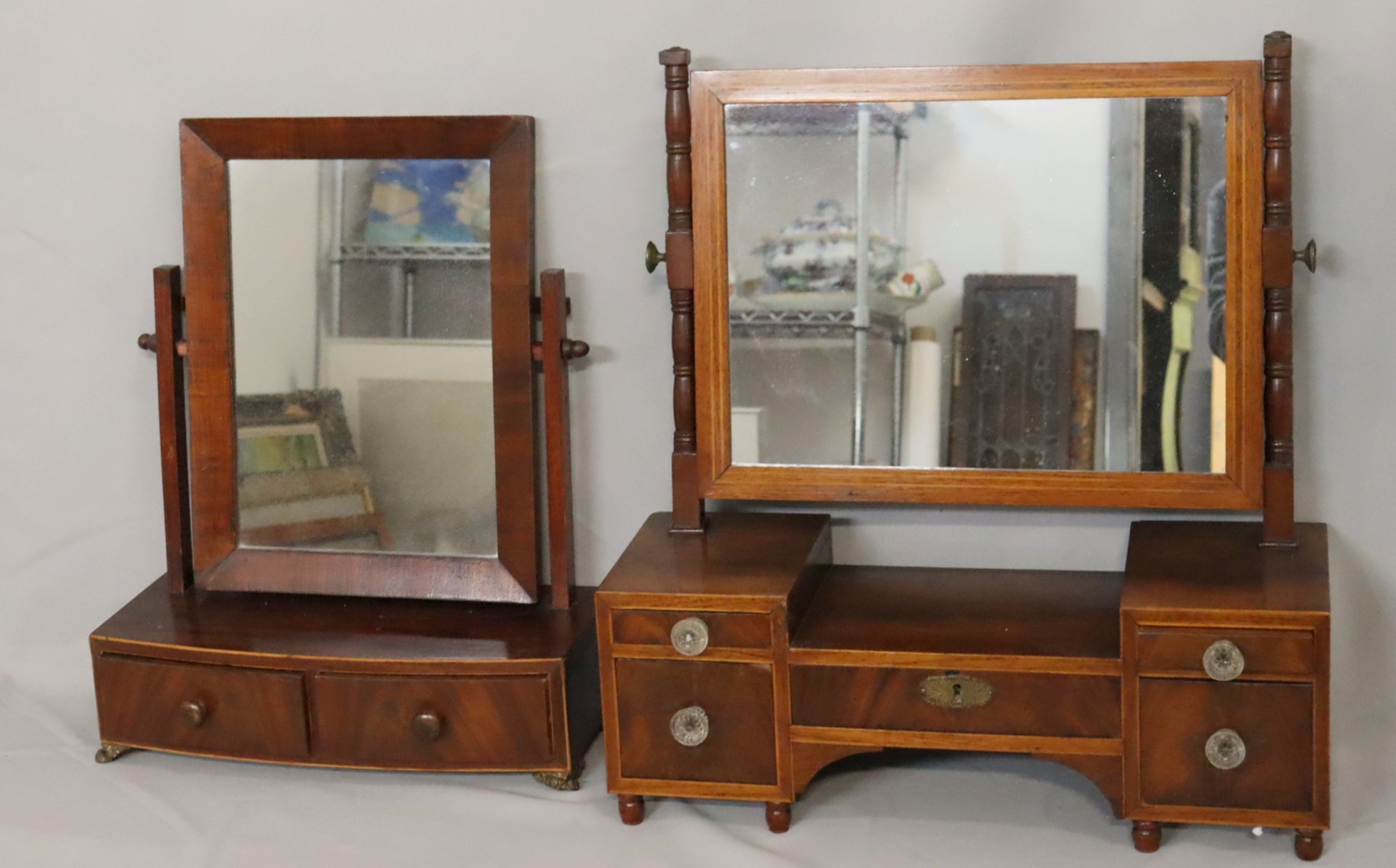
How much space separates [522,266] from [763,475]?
1.56ft

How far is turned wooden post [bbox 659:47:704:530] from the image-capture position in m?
2.21

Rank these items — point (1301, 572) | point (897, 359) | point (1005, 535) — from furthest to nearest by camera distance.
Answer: point (1005, 535) → point (897, 359) → point (1301, 572)

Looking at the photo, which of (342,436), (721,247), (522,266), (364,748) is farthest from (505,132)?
(364,748)

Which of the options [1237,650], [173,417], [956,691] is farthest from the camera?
[173,417]

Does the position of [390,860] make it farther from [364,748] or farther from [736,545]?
[736,545]

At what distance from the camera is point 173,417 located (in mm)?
2506

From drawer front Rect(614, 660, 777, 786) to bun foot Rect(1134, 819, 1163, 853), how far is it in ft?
1.54

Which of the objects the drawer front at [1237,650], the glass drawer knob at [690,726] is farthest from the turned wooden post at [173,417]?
the drawer front at [1237,650]

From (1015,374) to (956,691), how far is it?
18.2 inches

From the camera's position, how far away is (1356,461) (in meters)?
2.23

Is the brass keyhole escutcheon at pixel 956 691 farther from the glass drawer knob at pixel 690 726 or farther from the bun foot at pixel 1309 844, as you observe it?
the bun foot at pixel 1309 844

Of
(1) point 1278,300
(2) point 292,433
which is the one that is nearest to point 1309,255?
(1) point 1278,300

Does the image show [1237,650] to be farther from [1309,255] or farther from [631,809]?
[631,809]

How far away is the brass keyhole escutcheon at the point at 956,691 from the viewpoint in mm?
2012
